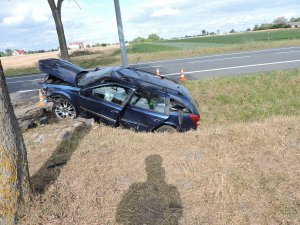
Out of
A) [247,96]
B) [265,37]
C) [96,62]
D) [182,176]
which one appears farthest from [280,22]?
[182,176]

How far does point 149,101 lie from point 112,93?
0.88m

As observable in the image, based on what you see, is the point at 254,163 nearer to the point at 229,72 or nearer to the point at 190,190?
the point at 190,190

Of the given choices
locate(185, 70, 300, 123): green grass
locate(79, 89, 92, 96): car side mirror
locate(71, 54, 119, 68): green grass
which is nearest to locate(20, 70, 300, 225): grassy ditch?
locate(79, 89, 92, 96): car side mirror

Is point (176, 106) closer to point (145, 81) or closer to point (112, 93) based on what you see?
point (145, 81)

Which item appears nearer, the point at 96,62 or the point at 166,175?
the point at 166,175

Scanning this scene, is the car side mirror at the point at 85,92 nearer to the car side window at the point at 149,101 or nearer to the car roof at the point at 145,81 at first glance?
the car roof at the point at 145,81

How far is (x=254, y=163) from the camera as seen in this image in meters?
3.62

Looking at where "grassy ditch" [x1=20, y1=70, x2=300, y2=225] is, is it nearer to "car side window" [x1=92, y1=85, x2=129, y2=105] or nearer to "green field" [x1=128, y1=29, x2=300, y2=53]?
"car side window" [x1=92, y1=85, x2=129, y2=105]

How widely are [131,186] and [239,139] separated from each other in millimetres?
2111

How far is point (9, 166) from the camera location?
2.47m

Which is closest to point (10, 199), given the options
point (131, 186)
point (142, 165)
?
point (131, 186)

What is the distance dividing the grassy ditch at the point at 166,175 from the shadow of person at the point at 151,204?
1 cm

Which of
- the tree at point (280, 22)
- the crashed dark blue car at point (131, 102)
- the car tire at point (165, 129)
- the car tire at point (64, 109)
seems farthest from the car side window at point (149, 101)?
the tree at point (280, 22)

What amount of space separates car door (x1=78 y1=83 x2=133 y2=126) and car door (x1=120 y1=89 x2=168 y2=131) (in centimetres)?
17
